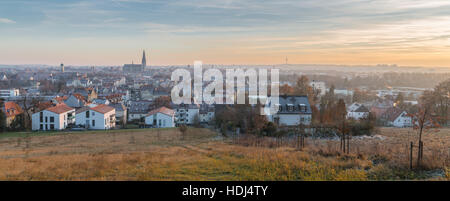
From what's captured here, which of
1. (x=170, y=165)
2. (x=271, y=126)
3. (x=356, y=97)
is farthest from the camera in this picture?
(x=356, y=97)

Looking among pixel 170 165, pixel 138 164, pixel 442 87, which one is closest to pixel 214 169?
pixel 170 165

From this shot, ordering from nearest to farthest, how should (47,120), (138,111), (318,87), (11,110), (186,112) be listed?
1. (47,120)
2. (11,110)
3. (138,111)
4. (186,112)
5. (318,87)

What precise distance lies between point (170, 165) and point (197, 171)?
4.35 feet

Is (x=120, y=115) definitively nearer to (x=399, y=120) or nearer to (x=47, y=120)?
(x=47, y=120)

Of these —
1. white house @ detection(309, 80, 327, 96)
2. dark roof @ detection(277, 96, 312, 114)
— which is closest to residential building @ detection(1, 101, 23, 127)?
dark roof @ detection(277, 96, 312, 114)

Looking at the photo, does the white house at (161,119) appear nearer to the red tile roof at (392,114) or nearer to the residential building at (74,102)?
the residential building at (74,102)

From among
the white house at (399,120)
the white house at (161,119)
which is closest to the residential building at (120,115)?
the white house at (161,119)

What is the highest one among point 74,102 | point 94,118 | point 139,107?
point 74,102

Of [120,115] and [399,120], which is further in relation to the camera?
[120,115]

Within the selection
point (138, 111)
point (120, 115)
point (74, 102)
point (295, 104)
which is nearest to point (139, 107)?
point (138, 111)

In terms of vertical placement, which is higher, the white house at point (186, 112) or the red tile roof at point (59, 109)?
the red tile roof at point (59, 109)

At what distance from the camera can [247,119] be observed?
80.5ft
